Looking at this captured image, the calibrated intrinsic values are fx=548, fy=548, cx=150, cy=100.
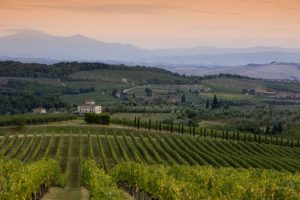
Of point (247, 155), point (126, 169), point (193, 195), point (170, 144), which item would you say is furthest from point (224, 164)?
point (193, 195)

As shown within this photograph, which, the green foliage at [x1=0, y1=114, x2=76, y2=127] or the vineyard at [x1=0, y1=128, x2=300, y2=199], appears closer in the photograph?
the vineyard at [x1=0, y1=128, x2=300, y2=199]

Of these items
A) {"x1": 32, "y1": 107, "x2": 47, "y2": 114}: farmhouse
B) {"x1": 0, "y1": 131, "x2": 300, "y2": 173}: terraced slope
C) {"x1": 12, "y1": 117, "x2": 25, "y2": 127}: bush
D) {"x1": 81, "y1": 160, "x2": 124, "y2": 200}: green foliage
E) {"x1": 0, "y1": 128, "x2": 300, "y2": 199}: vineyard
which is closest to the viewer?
{"x1": 81, "y1": 160, "x2": 124, "y2": 200}: green foliage

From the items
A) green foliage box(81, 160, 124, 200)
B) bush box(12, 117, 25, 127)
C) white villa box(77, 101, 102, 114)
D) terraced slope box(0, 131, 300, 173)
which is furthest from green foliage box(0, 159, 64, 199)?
white villa box(77, 101, 102, 114)

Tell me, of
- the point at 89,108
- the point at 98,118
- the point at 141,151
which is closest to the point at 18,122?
the point at 98,118

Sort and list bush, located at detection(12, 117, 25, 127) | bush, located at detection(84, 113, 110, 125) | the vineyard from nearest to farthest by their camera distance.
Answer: the vineyard → bush, located at detection(12, 117, 25, 127) → bush, located at detection(84, 113, 110, 125)

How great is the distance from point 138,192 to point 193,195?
16.8 m

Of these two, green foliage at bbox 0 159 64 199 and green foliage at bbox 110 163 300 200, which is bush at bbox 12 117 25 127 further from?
green foliage at bbox 110 163 300 200

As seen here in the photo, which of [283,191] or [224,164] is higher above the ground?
[283,191]

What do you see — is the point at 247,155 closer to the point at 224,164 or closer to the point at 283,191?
the point at 224,164

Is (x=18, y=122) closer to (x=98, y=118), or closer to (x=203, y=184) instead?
(x=98, y=118)

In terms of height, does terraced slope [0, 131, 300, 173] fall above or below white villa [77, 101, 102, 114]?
above

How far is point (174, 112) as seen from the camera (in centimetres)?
17475

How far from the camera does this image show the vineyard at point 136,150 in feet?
278

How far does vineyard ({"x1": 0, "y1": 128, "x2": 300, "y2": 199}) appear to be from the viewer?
8481 centimetres
